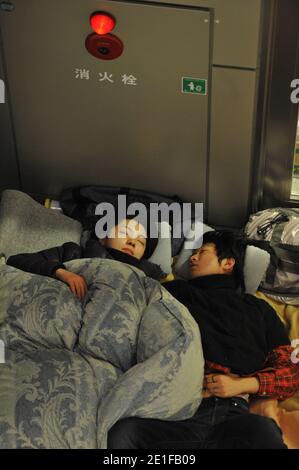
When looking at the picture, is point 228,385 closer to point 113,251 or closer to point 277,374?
point 277,374

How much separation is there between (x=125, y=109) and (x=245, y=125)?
1.42ft

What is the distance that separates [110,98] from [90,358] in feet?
3.25

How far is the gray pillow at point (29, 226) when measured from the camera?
2.18 m

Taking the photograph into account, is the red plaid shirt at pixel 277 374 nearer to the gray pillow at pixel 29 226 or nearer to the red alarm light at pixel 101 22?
the gray pillow at pixel 29 226

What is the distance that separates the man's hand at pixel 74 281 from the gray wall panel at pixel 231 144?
2.41ft

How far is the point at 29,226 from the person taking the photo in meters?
2.23

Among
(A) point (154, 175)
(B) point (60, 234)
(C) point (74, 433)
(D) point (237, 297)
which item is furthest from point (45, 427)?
(A) point (154, 175)

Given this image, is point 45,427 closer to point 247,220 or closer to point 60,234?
point 60,234

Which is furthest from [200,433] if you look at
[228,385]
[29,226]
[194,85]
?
[194,85]

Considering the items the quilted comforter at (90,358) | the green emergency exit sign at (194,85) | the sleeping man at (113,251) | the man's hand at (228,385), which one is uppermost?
the green emergency exit sign at (194,85)

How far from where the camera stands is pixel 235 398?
171 centimetres

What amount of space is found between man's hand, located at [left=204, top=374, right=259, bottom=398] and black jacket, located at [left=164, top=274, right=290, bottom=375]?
0.05 m

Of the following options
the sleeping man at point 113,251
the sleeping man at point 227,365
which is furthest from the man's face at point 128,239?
the sleeping man at point 227,365

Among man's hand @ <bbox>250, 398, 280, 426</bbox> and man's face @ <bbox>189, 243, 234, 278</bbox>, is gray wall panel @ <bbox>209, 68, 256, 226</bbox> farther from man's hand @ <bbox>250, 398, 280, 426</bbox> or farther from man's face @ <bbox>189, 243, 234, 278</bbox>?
man's hand @ <bbox>250, 398, 280, 426</bbox>
